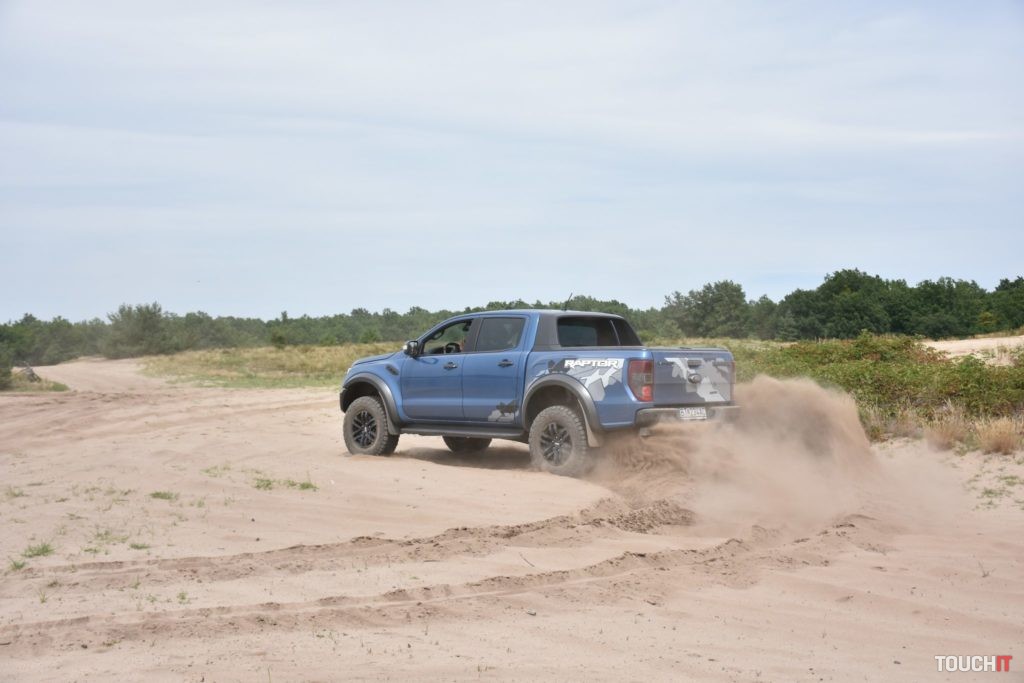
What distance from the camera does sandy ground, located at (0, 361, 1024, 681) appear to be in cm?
575

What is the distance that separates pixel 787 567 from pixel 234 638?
436 centimetres

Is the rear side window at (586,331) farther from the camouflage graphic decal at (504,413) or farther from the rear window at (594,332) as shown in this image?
the camouflage graphic decal at (504,413)

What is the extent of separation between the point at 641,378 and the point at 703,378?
34.3 inches

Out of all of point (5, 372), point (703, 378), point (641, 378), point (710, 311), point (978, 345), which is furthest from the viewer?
point (710, 311)

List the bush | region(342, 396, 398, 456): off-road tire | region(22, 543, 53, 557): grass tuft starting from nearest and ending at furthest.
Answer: region(22, 543, 53, 557): grass tuft, region(342, 396, 398, 456): off-road tire, the bush

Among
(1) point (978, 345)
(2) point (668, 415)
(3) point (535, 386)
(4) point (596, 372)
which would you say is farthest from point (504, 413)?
(1) point (978, 345)

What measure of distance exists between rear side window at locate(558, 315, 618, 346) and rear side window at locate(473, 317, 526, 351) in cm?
50

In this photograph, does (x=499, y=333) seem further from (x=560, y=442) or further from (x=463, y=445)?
(x=463, y=445)

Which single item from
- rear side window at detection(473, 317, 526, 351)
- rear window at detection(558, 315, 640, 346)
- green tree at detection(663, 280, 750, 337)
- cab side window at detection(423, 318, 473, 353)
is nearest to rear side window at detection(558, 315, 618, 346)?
rear window at detection(558, 315, 640, 346)

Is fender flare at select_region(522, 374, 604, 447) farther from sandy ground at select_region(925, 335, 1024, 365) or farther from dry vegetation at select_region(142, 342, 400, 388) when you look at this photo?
dry vegetation at select_region(142, 342, 400, 388)

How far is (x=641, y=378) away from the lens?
36.2ft

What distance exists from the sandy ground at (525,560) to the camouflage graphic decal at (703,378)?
0.52m

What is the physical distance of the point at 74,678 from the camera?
5211 mm

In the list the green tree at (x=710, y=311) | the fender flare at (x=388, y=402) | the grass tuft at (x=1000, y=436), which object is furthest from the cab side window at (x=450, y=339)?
the green tree at (x=710, y=311)
